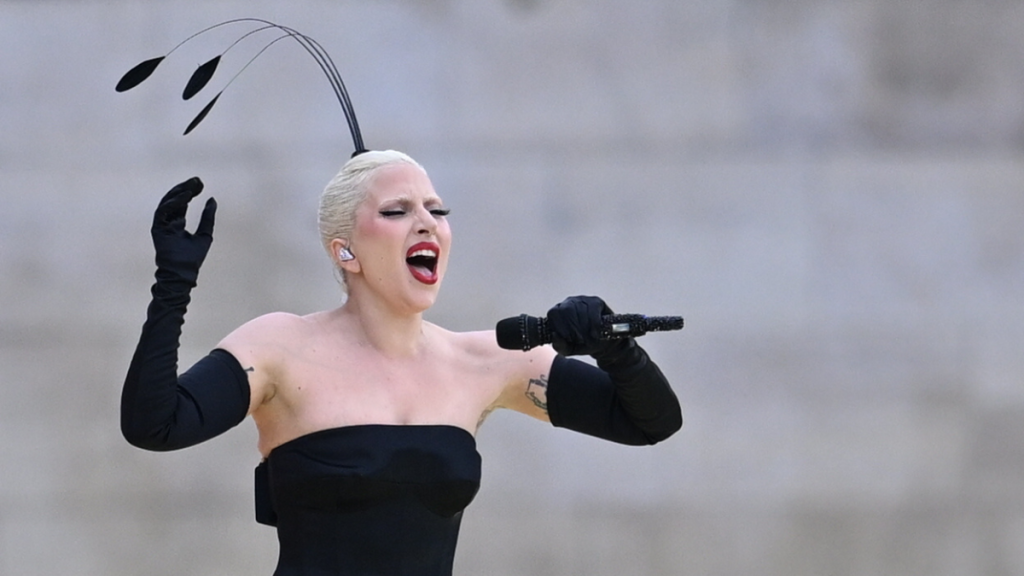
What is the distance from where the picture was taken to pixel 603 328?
2.22 m

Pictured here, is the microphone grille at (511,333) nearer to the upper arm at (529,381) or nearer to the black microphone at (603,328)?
the black microphone at (603,328)

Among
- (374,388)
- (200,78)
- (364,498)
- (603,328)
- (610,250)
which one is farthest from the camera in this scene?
(610,250)

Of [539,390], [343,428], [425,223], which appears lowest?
[343,428]

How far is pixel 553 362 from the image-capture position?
264 cm

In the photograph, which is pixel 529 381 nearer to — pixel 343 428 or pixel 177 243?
pixel 343 428

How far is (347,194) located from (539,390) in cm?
52

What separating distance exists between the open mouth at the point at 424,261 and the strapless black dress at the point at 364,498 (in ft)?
0.92

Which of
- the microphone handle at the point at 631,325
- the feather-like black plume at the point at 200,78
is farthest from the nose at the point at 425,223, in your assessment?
the feather-like black plume at the point at 200,78

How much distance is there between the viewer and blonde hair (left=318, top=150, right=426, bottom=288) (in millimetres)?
2520

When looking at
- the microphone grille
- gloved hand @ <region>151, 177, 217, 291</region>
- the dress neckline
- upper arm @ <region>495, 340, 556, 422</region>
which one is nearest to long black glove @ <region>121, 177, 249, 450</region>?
gloved hand @ <region>151, 177, 217, 291</region>

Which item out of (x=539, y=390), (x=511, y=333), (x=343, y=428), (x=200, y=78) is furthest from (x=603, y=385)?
(x=200, y=78)

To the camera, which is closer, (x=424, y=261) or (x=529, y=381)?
(x=424, y=261)

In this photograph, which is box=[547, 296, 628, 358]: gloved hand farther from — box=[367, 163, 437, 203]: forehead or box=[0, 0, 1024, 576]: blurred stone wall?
box=[0, 0, 1024, 576]: blurred stone wall

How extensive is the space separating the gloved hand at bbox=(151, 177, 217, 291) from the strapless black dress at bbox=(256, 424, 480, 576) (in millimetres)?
396
